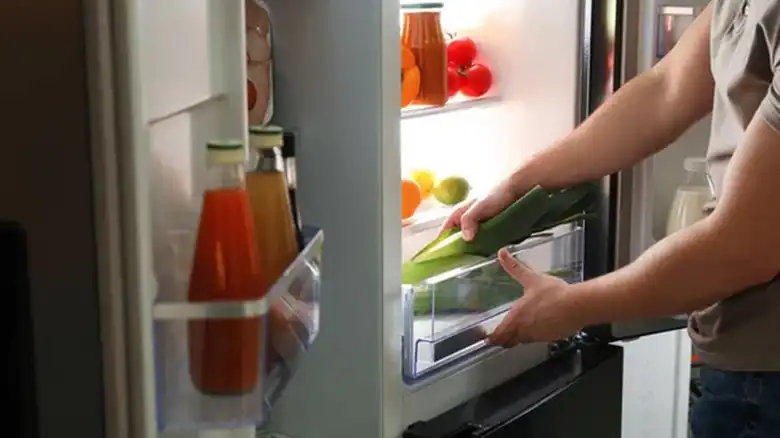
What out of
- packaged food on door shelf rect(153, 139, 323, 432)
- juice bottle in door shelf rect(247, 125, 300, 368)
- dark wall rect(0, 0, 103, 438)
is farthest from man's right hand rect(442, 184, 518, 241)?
dark wall rect(0, 0, 103, 438)

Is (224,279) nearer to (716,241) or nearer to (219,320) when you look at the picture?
(219,320)

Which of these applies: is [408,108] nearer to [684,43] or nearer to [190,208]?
[684,43]

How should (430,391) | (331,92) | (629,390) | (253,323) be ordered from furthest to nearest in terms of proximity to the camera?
(629,390)
(430,391)
(331,92)
(253,323)

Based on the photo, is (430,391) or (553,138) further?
(553,138)

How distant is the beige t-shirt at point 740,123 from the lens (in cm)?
128

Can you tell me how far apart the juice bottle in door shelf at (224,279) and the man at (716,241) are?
682 mm

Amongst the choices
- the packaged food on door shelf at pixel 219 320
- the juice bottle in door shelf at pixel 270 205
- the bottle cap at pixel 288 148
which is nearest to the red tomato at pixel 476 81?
the bottle cap at pixel 288 148

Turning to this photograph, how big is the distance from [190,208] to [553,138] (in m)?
1.15

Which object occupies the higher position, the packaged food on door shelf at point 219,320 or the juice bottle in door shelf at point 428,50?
the juice bottle in door shelf at point 428,50

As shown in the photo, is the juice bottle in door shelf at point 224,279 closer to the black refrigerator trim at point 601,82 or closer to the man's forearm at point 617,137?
the man's forearm at point 617,137

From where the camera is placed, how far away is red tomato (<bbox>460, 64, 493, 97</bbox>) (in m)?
1.97

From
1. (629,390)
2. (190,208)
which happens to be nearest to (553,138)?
(629,390)

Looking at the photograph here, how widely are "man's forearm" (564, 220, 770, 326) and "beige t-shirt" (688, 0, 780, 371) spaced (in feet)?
0.17

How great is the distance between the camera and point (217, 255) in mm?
821
